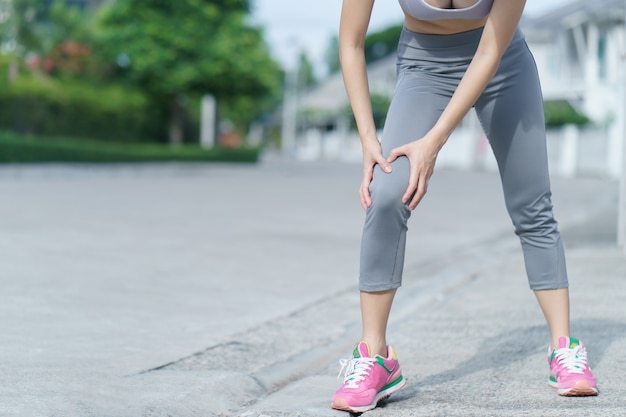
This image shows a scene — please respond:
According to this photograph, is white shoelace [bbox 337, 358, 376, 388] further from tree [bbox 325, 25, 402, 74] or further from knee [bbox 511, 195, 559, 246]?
tree [bbox 325, 25, 402, 74]

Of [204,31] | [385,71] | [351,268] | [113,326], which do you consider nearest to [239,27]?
[204,31]

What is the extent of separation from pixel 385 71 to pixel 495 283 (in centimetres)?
5910

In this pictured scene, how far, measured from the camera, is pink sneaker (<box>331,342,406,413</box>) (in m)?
2.76

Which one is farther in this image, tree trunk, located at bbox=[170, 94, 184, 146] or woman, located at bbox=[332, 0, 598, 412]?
tree trunk, located at bbox=[170, 94, 184, 146]

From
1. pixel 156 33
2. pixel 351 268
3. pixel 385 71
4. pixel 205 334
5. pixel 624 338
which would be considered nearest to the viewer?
pixel 624 338

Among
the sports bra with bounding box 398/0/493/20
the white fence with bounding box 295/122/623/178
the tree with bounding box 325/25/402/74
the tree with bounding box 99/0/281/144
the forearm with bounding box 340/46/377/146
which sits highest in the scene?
the tree with bounding box 325/25/402/74

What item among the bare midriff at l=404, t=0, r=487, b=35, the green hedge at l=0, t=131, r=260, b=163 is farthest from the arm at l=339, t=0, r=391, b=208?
the green hedge at l=0, t=131, r=260, b=163

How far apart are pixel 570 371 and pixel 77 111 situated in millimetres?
24369

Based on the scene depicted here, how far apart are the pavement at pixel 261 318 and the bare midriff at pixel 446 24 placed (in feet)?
3.56

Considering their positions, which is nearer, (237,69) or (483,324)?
(483,324)

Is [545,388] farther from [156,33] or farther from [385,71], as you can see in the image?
[385,71]

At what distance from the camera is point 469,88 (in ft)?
9.14

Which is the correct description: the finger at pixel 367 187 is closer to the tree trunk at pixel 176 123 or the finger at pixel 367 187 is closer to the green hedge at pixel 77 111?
the green hedge at pixel 77 111

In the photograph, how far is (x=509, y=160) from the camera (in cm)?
302
